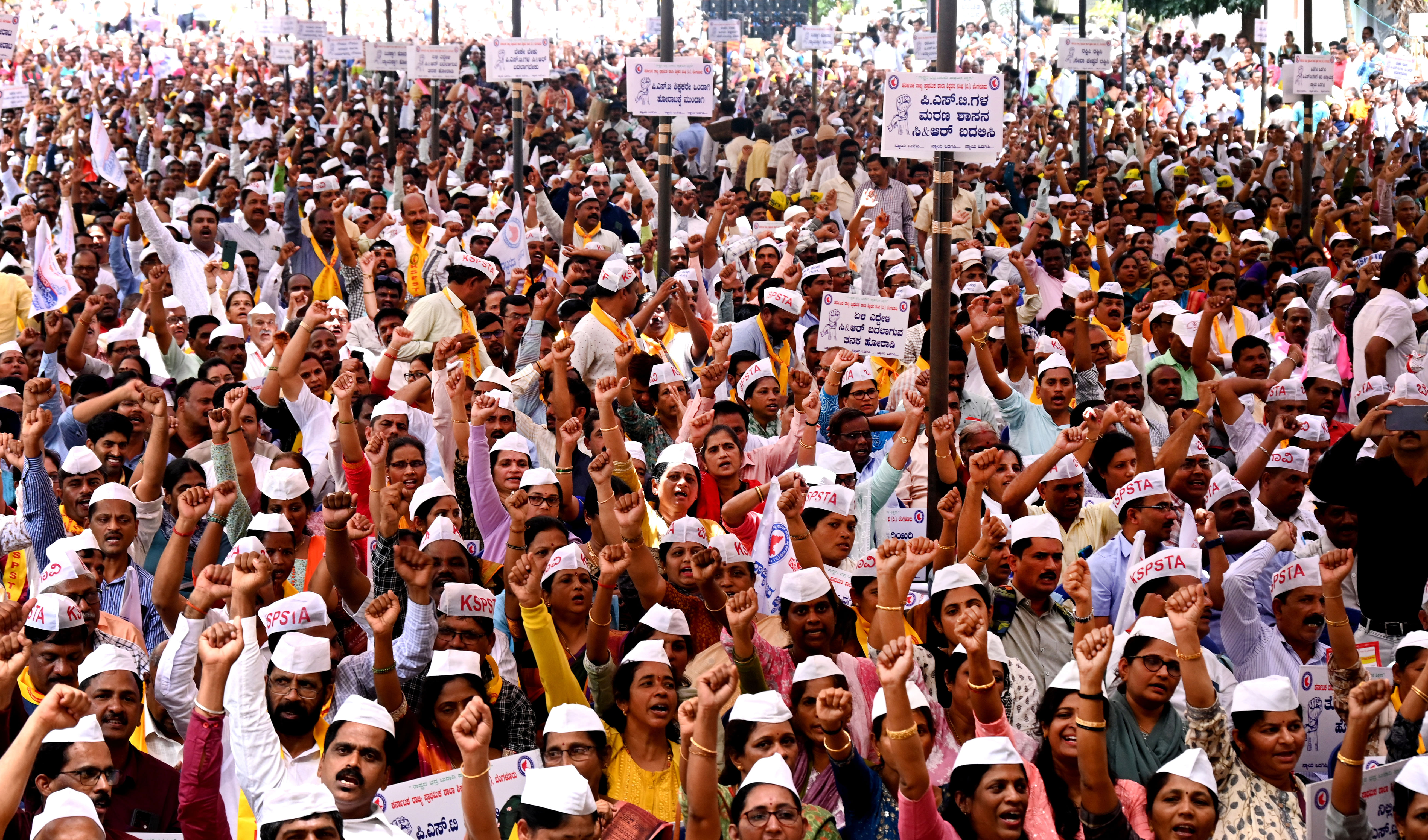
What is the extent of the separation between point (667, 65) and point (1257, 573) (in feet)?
22.8

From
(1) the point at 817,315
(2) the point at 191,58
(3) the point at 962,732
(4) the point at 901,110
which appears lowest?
(3) the point at 962,732

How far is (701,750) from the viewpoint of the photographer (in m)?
4.83

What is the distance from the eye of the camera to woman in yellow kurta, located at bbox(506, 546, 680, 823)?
217 inches

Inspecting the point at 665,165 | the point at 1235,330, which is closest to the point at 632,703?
the point at 1235,330

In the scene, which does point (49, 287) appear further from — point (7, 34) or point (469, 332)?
point (7, 34)

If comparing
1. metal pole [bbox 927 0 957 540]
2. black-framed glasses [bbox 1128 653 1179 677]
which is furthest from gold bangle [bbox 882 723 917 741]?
metal pole [bbox 927 0 957 540]

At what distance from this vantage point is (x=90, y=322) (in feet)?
31.2

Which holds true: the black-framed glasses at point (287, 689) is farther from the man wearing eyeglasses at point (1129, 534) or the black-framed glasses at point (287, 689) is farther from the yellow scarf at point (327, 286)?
the yellow scarf at point (327, 286)

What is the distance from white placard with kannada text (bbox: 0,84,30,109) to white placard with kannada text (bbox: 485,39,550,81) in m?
5.11

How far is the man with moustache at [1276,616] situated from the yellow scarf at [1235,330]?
4.20 m

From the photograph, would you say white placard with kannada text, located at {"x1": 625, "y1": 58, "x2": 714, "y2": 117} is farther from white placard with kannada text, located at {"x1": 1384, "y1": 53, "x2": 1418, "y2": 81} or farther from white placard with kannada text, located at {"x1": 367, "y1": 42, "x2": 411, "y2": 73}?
white placard with kannada text, located at {"x1": 1384, "y1": 53, "x2": 1418, "y2": 81}

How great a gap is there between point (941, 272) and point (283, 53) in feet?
55.8

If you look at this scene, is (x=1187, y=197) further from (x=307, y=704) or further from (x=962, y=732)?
(x=307, y=704)

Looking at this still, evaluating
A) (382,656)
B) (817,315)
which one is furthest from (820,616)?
(817,315)
